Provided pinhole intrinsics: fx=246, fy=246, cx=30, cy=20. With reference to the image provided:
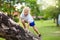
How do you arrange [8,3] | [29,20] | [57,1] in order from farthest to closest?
[57,1]
[29,20]
[8,3]

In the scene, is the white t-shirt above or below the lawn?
above

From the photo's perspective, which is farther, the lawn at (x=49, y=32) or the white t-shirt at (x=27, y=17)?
the lawn at (x=49, y=32)

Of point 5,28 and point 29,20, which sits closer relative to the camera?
point 5,28

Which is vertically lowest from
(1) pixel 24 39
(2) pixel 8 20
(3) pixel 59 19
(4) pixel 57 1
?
(3) pixel 59 19

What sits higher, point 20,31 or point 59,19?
point 20,31

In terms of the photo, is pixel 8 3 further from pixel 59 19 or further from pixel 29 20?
pixel 59 19

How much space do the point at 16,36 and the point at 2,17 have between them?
0.32m

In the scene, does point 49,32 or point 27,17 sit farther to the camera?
point 49,32

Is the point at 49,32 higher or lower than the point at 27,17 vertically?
lower

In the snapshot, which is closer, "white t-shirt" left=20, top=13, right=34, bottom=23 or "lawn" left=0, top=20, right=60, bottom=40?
"white t-shirt" left=20, top=13, right=34, bottom=23

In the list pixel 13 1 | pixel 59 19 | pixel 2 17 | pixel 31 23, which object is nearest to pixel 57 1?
pixel 59 19

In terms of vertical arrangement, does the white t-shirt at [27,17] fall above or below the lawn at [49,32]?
above

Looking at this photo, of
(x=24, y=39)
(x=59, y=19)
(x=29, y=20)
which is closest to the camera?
(x=24, y=39)

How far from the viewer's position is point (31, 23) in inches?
412
